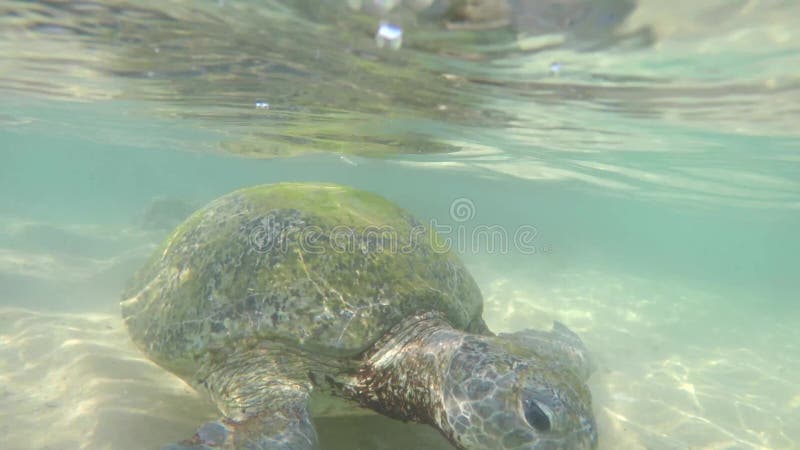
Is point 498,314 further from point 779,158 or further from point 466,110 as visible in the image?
point 779,158

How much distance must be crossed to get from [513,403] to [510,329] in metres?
9.36

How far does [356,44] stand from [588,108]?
6.19 meters

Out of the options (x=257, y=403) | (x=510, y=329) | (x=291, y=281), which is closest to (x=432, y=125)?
(x=510, y=329)

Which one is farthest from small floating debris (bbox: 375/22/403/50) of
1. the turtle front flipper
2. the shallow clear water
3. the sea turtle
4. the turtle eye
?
the turtle eye

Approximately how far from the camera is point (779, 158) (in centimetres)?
1428

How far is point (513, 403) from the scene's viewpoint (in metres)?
3.52

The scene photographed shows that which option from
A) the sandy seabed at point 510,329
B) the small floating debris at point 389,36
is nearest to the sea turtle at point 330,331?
the sandy seabed at point 510,329

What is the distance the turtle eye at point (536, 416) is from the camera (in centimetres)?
338

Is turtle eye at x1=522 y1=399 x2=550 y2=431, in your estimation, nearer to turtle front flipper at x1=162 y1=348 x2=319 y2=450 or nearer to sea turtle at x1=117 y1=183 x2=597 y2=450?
sea turtle at x1=117 y1=183 x2=597 y2=450

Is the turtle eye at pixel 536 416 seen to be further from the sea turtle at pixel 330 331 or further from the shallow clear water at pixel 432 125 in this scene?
the shallow clear water at pixel 432 125

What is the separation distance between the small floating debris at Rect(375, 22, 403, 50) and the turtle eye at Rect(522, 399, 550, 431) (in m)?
5.50

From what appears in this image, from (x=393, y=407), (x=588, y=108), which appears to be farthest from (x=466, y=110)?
(x=393, y=407)

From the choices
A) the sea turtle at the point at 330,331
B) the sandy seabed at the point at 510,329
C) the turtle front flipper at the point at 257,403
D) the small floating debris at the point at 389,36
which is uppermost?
the small floating debris at the point at 389,36

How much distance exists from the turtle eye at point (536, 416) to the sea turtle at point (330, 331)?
11 millimetres
